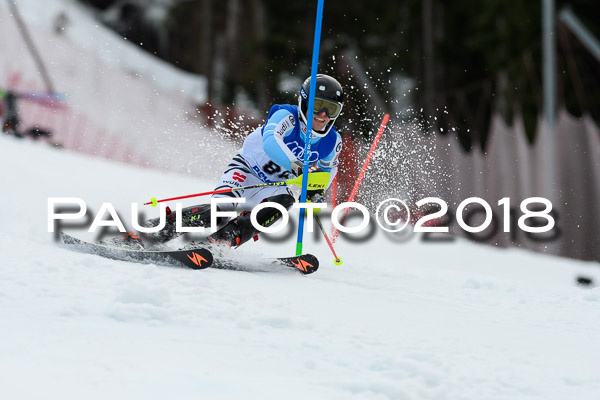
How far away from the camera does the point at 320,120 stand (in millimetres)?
5598

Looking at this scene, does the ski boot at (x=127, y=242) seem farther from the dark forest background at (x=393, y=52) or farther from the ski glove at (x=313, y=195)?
the dark forest background at (x=393, y=52)

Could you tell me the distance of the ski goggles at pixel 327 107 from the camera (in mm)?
5520

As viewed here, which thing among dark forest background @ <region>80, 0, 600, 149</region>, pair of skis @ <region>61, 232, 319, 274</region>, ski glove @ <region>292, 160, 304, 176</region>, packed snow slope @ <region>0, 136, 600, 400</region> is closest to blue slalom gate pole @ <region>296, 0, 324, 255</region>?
ski glove @ <region>292, 160, 304, 176</region>

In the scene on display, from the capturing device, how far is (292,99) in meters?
22.8

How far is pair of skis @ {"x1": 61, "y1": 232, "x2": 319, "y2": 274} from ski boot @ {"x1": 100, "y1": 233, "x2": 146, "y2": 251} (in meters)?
0.23

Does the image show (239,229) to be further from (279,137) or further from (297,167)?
(279,137)

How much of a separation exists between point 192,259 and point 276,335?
149cm

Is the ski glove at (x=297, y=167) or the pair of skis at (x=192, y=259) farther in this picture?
the ski glove at (x=297, y=167)

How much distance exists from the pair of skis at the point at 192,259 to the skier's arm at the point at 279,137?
0.69 metres

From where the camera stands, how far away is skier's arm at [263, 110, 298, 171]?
5.54m

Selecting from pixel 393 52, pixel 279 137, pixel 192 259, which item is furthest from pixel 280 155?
pixel 393 52

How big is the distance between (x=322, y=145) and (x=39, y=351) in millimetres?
3207

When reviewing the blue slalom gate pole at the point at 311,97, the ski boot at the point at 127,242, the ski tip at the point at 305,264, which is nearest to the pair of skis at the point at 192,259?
the ski tip at the point at 305,264

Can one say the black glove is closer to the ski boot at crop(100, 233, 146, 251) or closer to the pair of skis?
the pair of skis
